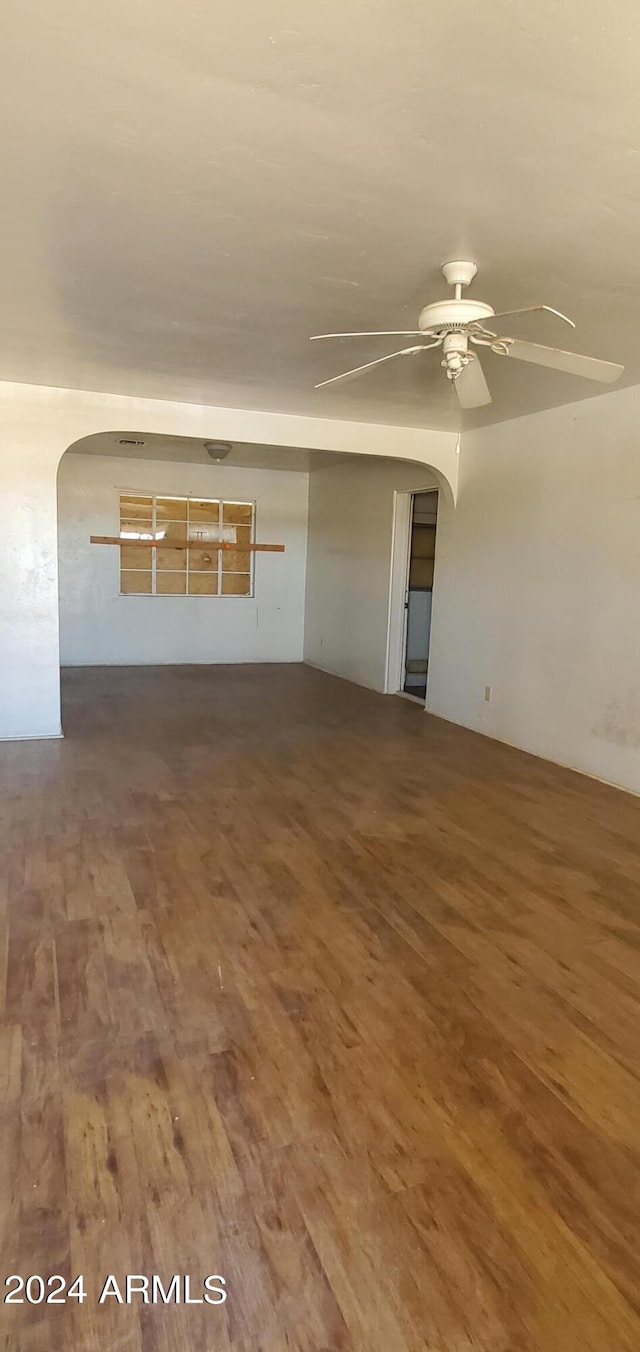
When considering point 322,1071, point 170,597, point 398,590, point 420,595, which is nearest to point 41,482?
point 398,590

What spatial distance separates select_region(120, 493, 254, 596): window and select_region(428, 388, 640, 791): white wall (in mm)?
3178

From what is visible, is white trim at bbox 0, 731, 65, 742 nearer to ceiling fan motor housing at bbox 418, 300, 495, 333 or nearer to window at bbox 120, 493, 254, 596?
window at bbox 120, 493, 254, 596

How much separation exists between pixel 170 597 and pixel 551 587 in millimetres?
4756

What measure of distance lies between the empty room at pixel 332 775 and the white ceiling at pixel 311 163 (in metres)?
0.01

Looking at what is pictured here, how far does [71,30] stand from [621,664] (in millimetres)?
3864

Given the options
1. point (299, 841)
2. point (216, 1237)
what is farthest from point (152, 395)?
point (216, 1237)

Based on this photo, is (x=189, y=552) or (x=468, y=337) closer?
(x=468, y=337)

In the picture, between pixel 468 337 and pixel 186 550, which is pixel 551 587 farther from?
pixel 186 550

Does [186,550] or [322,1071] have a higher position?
[186,550]

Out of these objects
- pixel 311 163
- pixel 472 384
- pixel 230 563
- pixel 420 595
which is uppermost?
pixel 311 163

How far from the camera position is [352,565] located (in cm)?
768

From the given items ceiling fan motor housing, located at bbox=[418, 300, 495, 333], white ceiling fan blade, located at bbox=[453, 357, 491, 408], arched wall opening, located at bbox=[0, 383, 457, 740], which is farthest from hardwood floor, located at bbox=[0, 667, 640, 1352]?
ceiling fan motor housing, located at bbox=[418, 300, 495, 333]

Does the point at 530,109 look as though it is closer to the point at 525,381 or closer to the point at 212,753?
the point at 525,381

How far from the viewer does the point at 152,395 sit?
15.8 ft
